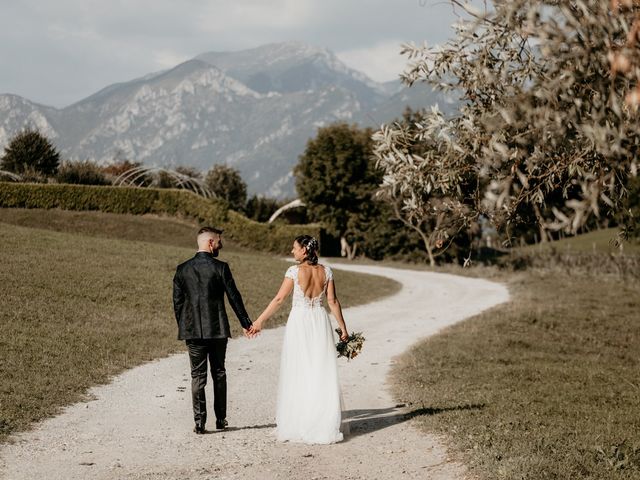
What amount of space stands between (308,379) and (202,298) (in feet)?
6.00

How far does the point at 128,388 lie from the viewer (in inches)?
479

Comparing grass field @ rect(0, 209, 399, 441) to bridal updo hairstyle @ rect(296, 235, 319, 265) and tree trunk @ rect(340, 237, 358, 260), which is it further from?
tree trunk @ rect(340, 237, 358, 260)

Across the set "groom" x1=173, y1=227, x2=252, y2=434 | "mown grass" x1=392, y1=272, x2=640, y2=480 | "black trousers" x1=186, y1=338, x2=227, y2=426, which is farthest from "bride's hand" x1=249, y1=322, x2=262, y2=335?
"mown grass" x1=392, y1=272, x2=640, y2=480

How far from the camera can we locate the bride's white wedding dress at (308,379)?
28.8 feet

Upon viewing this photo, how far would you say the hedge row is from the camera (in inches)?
1897

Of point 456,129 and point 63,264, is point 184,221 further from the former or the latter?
point 456,129

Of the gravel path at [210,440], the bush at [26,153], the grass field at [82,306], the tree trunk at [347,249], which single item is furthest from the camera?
the bush at [26,153]

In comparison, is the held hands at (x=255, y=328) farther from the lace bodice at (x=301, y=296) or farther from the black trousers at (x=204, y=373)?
the lace bodice at (x=301, y=296)

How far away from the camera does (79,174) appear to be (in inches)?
2132

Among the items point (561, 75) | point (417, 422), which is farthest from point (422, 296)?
point (561, 75)

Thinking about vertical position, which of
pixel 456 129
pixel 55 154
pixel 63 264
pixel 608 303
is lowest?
pixel 608 303

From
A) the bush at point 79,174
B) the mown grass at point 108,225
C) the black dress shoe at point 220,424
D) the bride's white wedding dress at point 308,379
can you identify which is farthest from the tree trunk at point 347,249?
the bride's white wedding dress at point 308,379

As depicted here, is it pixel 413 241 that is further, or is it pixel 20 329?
pixel 413 241

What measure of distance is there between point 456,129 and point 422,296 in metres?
22.6
